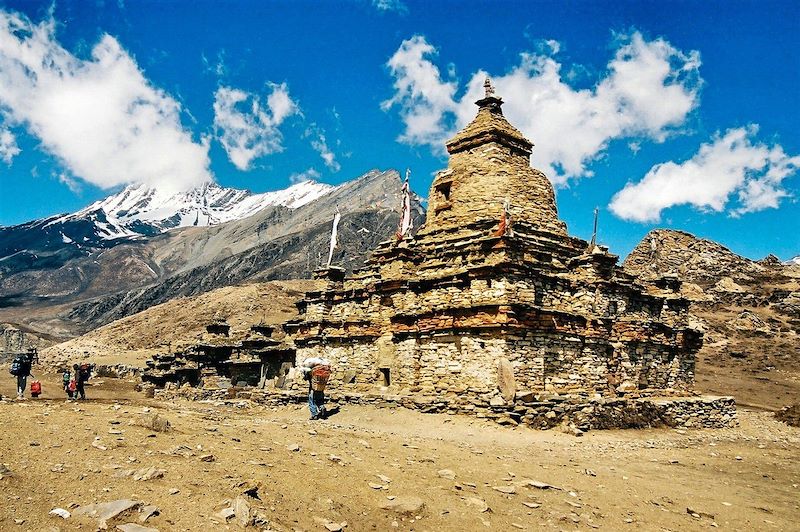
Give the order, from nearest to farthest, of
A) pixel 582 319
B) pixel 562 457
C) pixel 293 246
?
pixel 562 457
pixel 582 319
pixel 293 246

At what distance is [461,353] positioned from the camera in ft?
60.8

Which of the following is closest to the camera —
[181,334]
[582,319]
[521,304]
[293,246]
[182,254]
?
[521,304]

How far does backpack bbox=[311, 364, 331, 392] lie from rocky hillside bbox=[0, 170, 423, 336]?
80.7 meters

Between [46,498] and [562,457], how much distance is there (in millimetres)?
10358

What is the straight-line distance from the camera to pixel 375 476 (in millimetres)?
9734

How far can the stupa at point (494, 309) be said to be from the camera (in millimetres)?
18047

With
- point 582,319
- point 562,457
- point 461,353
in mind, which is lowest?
point 562,457

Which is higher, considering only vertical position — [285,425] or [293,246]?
[293,246]

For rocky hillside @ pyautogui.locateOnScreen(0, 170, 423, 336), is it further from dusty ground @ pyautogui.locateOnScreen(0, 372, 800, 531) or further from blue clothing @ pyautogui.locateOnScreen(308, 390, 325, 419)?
dusty ground @ pyautogui.locateOnScreen(0, 372, 800, 531)

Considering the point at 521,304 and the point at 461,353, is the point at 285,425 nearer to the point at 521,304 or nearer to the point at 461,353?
the point at 461,353

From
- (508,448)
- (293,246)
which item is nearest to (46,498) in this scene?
(508,448)

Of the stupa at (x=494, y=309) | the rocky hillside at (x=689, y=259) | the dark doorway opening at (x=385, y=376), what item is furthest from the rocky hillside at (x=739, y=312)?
the dark doorway opening at (x=385, y=376)

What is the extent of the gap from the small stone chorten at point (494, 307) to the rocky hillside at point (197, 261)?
73.2 metres

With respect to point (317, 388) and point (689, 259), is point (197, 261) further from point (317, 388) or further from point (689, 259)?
point (317, 388)
